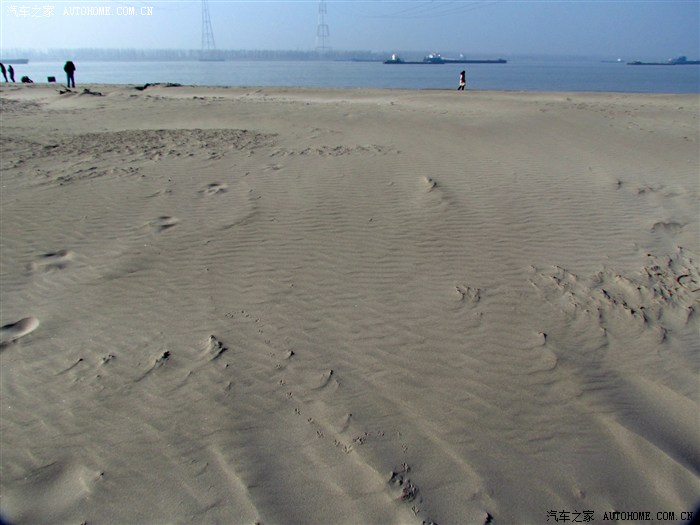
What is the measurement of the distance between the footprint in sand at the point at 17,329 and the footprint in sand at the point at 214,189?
3.53m

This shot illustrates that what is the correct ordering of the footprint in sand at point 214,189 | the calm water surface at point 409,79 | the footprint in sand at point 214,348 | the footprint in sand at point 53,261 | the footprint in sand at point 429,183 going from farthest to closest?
the calm water surface at point 409,79, the footprint in sand at point 429,183, the footprint in sand at point 214,189, the footprint in sand at point 53,261, the footprint in sand at point 214,348

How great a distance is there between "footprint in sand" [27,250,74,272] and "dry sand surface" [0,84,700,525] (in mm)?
51

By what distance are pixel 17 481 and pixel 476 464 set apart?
2.73 metres

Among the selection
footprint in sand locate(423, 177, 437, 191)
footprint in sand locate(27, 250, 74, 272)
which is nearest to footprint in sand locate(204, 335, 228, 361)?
footprint in sand locate(27, 250, 74, 272)

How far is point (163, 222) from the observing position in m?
6.51

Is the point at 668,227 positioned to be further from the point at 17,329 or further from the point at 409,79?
the point at 409,79

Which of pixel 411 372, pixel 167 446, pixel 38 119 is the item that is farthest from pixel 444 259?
pixel 38 119

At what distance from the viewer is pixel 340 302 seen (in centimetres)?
473

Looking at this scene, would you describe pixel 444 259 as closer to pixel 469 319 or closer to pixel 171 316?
pixel 469 319

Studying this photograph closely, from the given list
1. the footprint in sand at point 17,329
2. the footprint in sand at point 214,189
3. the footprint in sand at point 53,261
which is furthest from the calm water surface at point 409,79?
the footprint in sand at point 17,329

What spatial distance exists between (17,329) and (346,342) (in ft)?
9.75

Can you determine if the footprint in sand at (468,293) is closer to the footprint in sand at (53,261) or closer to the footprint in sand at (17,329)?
the footprint in sand at (17,329)

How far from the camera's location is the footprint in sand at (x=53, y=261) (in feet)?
18.0

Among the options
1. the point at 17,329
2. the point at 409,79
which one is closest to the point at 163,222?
the point at 17,329
